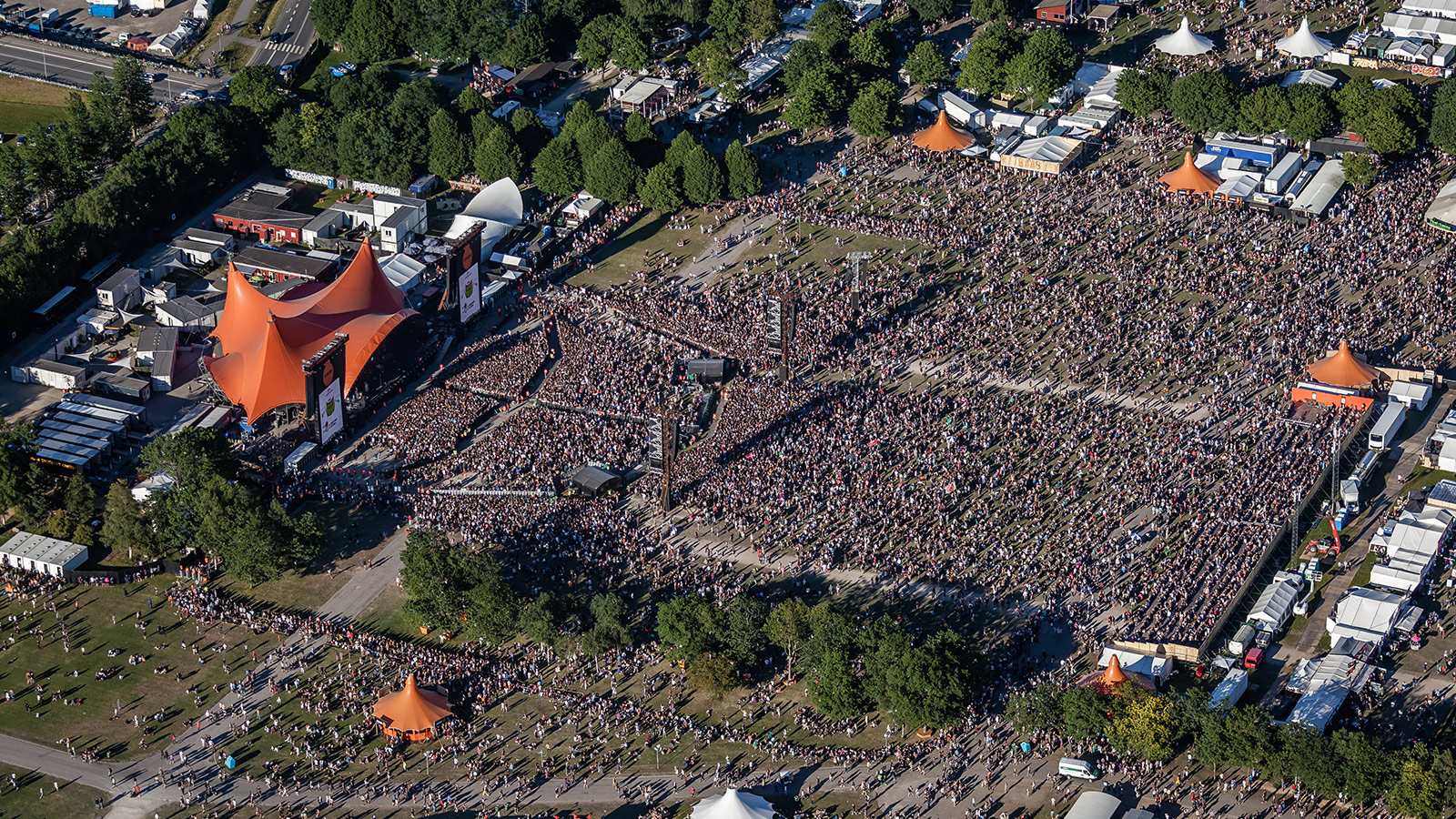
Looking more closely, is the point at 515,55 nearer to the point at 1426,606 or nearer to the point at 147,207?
the point at 147,207

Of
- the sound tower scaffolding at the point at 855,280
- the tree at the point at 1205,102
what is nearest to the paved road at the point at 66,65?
the sound tower scaffolding at the point at 855,280

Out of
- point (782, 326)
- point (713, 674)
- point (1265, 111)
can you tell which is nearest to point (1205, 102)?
point (1265, 111)

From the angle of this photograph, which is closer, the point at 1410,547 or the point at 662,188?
the point at 1410,547

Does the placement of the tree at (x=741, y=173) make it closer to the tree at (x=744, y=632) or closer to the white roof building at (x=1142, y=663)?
the tree at (x=744, y=632)

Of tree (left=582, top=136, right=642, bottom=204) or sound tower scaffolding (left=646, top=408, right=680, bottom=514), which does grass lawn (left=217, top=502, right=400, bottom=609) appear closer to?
sound tower scaffolding (left=646, top=408, right=680, bottom=514)

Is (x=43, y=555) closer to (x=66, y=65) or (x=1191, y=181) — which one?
(x=66, y=65)

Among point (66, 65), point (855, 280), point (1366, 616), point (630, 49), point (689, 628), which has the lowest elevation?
point (1366, 616)

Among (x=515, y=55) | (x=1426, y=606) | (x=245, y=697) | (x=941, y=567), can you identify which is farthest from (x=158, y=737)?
(x=515, y=55)
